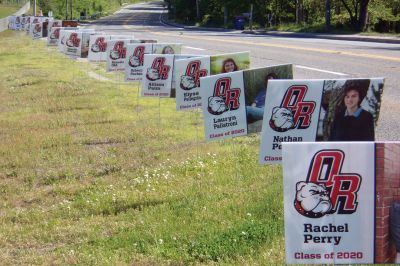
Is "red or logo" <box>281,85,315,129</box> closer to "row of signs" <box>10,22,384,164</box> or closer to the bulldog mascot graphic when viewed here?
"row of signs" <box>10,22,384,164</box>

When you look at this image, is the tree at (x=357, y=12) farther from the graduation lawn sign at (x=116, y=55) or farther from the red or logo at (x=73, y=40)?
the graduation lawn sign at (x=116, y=55)

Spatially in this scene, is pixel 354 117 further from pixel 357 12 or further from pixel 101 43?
pixel 357 12

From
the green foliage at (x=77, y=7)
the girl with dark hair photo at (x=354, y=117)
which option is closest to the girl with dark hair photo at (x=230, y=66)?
the girl with dark hair photo at (x=354, y=117)

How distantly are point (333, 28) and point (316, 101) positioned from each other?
1635 inches

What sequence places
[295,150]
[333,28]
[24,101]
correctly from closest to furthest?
[295,150], [24,101], [333,28]

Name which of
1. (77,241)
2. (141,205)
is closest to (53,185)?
(141,205)

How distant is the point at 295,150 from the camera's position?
3.76 m

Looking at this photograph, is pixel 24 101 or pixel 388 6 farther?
pixel 388 6

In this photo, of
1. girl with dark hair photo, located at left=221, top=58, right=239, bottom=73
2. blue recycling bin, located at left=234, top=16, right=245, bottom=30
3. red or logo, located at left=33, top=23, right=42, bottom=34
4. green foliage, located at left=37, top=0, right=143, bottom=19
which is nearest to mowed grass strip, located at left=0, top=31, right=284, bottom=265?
girl with dark hair photo, located at left=221, top=58, right=239, bottom=73

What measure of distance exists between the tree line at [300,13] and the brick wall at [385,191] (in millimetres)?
41050

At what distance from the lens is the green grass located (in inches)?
3509

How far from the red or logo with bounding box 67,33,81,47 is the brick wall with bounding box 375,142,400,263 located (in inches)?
644

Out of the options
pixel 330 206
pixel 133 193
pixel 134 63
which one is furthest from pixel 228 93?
pixel 134 63

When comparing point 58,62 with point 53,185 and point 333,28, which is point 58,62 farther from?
point 333,28
